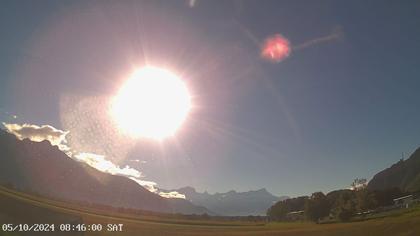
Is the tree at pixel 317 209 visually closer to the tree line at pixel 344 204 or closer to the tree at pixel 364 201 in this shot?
the tree line at pixel 344 204

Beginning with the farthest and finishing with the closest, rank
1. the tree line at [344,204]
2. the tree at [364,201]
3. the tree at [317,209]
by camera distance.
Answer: the tree at [317,209] → the tree at [364,201] → the tree line at [344,204]

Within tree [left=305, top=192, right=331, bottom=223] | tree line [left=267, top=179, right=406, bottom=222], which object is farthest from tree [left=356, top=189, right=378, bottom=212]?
tree [left=305, top=192, right=331, bottom=223]

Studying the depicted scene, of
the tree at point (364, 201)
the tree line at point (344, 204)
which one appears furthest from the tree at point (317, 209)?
the tree at point (364, 201)

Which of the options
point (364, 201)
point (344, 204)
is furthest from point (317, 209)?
point (344, 204)

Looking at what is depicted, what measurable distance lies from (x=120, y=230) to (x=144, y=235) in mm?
3741

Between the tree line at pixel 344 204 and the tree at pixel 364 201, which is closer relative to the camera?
the tree line at pixel 344 204

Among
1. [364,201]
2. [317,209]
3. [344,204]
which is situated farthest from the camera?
[317,209]

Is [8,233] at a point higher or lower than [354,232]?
higher

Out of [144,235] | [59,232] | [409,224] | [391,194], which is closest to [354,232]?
[409,224]

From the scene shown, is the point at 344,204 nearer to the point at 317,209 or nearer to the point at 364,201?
the point at 364,201

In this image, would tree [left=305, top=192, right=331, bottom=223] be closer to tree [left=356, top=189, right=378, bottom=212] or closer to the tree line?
the tree line

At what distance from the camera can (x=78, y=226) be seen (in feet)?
125

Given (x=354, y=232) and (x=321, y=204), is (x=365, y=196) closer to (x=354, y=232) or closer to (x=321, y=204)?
(x=321, y=204)

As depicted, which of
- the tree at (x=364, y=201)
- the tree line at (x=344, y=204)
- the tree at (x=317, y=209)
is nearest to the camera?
the tree line at (x=344, y=204)
